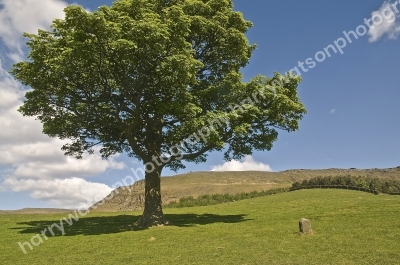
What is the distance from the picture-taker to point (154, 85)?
2283 cm

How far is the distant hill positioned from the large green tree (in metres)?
57.9

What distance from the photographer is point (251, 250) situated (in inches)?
566

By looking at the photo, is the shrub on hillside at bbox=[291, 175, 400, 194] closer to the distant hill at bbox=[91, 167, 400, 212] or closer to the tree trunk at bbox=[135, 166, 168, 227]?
the distant hill at bbox=[91, 167, 400, 212]

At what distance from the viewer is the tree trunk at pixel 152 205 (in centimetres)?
2452

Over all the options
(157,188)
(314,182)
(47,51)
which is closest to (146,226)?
(157,188)

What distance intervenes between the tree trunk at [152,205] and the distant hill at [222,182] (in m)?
57.8

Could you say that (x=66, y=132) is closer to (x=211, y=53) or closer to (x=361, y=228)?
(x=211, y=53)

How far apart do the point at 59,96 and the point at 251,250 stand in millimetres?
15980

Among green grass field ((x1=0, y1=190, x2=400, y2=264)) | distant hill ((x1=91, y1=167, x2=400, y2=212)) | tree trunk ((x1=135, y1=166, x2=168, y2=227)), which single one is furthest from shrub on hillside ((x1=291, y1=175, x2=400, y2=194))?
tree trunk ((x1=135, y1=166, x2=168, y2=227))

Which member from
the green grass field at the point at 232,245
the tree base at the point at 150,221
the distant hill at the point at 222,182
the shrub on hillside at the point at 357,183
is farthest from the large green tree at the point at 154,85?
the distant hill at the point at 222,182

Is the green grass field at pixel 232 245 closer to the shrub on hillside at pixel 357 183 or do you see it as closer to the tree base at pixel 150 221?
the tree base at pixel 150 221

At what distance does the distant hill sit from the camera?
302ft

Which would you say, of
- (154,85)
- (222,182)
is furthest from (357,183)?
(222,182)

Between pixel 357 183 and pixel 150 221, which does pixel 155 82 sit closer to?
pixel 150 221
